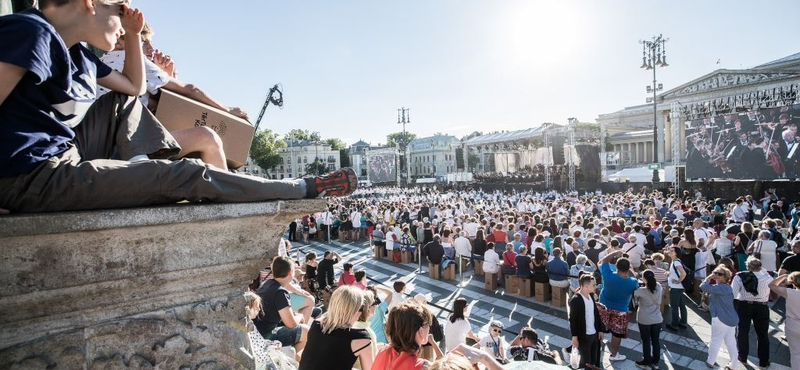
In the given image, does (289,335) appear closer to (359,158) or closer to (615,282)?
(615,282)

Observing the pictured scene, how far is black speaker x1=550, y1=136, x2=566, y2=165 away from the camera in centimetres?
3288

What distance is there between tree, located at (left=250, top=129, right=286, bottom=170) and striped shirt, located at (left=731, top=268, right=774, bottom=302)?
6667cm

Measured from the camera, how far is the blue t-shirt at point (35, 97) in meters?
1.07

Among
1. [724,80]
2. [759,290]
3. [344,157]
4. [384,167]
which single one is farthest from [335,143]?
[759,290]

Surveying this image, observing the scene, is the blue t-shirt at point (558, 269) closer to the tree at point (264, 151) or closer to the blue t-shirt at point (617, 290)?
the blue t-shirt at point (617, 290)

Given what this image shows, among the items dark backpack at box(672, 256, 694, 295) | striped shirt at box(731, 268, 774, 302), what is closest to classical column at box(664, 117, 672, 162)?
dark backpack at box(672, 256, 694, 295)

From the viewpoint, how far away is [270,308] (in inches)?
140

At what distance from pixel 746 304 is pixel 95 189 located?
26.5 feet

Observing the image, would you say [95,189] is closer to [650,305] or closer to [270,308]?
[270,308]

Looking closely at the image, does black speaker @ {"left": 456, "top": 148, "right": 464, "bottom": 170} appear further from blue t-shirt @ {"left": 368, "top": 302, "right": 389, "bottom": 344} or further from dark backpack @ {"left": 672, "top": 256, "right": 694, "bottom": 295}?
blue t-shirt @ {"left": 368, "top": 302, "right": 389, "bottom": 344}

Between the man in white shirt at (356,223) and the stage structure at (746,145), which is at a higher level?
the stage structure at (746,145)

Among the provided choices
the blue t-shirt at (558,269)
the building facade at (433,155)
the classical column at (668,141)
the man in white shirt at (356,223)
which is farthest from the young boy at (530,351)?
the building facade at (433,155)

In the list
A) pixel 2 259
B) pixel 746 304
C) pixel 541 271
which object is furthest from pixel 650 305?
pixel 2 259

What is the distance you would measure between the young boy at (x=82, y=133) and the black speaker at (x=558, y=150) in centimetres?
3398
